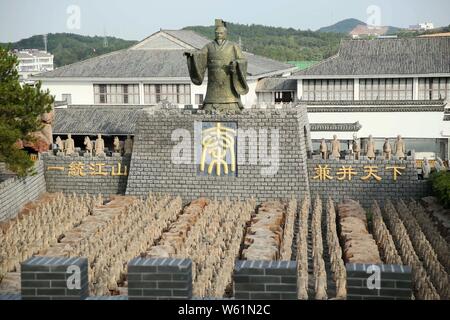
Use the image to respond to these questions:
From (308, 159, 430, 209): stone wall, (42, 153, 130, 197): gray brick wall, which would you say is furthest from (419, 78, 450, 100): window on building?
(42, 153, 130, 197): gray brick wall

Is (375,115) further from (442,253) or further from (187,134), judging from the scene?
(442,253)

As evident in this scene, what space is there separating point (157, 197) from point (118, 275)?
6.88 metres

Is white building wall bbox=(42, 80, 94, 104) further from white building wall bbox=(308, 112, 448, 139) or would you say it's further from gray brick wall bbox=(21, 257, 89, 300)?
gray brick wall bbox=(21, 257, 89, 300)

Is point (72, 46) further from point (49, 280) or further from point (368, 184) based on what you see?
point (49, 280)

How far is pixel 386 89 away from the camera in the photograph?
29125 millimetres

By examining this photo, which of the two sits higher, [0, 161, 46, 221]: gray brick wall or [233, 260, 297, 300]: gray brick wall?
[233, 260, 297, 300]: gray brick wall

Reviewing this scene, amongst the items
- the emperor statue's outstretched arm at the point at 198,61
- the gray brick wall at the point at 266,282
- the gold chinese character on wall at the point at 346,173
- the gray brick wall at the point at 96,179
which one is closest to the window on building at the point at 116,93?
the gray brick wall at the point at 96,179

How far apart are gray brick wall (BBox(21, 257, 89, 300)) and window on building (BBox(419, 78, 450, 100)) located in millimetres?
23276

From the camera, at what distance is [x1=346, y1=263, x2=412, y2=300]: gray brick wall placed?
7746 millimetres

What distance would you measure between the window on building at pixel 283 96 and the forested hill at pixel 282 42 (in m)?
29.1

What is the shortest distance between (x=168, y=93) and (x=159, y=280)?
77.3 ft

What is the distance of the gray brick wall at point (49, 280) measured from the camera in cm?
791

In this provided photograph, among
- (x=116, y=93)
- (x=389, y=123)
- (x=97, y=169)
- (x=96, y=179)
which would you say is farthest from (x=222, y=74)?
(x=116, y=93)

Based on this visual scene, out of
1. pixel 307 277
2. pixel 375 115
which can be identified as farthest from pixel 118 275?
pixel 375 115
